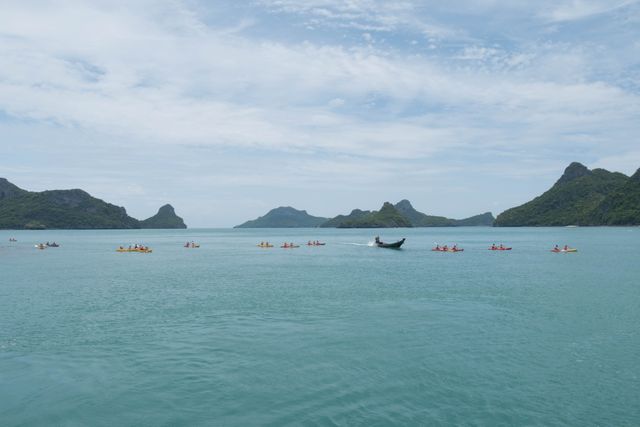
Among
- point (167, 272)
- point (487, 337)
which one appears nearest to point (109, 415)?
point (487, 337)

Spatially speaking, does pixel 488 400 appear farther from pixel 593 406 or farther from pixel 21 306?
pixel 21 306

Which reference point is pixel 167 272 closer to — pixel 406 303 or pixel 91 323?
pixel 91 323

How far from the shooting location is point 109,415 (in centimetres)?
1812

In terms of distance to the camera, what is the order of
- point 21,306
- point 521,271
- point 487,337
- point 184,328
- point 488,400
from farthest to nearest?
point 521,271 → point 21,306 → point 184,328 → point 487,337 → point 488,400

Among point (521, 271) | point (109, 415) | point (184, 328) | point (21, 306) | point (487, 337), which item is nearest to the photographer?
point (109, 415)

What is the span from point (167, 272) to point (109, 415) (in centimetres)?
5526

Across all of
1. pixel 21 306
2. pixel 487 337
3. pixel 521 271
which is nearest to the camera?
pixel 487 337

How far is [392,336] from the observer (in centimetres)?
2977

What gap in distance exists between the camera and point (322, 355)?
25.7 metres

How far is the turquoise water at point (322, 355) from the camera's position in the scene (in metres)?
18.5

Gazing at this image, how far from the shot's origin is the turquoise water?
18.5 m

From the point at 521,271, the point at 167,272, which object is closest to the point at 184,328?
the point at 167,272

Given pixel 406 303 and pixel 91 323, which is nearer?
pixel 91 323

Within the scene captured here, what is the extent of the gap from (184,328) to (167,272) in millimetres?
41335
